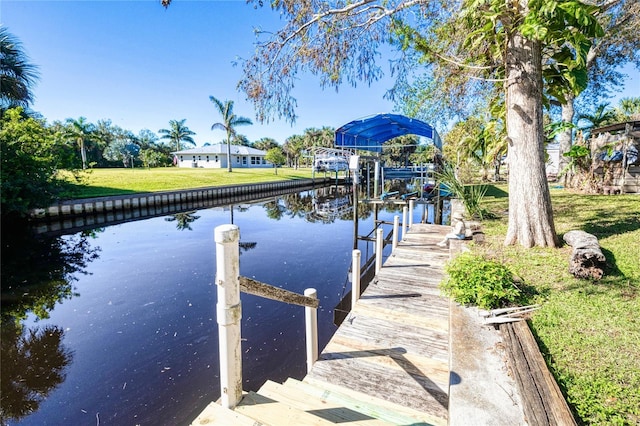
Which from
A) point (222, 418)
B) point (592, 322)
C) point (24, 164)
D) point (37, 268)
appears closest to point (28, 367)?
point (222, 418)

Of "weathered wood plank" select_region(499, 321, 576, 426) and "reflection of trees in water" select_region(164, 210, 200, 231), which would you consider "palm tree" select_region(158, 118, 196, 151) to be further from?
"weathered wood plank" select_region(499, 321, 576, 426)

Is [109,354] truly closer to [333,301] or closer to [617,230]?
[333,301]

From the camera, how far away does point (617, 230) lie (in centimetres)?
587

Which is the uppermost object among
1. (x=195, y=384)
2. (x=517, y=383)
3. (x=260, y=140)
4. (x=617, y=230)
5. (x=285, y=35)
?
(x=260, y=140)

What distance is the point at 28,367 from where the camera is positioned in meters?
4.08

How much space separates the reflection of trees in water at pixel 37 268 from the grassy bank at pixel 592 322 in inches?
296

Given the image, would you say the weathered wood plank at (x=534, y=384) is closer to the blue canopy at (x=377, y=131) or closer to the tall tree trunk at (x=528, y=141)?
the tall tree trunk at (x=528, y=141)

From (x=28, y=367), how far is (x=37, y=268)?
17.4 ft

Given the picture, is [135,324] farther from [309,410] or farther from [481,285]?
[481,285]

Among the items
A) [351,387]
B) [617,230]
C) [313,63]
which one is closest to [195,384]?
[351,387]

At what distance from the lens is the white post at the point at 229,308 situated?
171cm

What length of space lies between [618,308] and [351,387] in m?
2.96

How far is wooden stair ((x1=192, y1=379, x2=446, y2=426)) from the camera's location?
180 cm

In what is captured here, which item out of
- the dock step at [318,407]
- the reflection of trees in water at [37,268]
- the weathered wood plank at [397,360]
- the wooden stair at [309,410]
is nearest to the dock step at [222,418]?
the wooden stair at [309,410]
